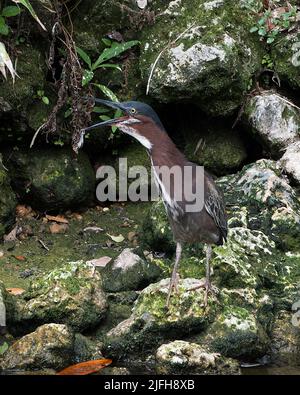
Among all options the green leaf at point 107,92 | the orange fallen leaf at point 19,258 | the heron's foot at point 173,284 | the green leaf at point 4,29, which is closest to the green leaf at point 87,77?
the green leaf at point 107,92

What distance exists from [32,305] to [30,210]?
2.10 m

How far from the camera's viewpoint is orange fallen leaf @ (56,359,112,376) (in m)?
5.50

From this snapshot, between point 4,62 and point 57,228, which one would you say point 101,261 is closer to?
point 57,228

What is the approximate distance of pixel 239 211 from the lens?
6.86 meters

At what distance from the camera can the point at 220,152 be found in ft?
26.4

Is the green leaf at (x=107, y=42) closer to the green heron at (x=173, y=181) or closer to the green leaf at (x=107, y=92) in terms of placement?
the green leaf at (x=107, y=92)

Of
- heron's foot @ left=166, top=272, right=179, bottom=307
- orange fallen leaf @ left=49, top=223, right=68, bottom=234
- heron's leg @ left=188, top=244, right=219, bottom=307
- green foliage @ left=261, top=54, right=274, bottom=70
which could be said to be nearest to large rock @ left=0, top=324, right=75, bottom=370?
heron's foot @ left=166, top=272, right=179, bottom=307

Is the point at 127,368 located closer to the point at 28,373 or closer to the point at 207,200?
the point at 28,373

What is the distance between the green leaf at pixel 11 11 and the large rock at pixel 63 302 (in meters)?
2.47

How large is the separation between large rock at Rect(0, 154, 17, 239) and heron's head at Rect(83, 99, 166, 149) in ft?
5.90

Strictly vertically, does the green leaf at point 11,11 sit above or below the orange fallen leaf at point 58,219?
above

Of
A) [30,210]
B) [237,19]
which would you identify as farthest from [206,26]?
[30,210]

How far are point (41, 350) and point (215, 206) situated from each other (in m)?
1.67

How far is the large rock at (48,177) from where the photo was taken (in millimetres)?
7602
